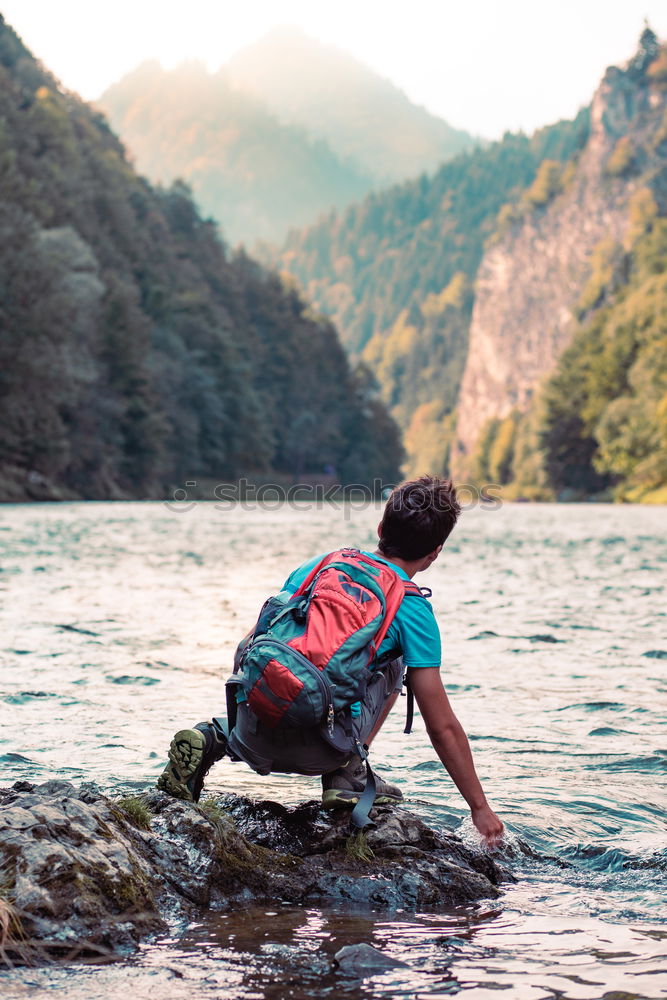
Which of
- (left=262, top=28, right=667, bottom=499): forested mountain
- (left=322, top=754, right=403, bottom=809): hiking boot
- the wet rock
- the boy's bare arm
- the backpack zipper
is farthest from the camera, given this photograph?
(left=262, top=28, right=667, bottom=499): forested mountain

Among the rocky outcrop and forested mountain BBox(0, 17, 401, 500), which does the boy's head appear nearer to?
the rocky outcrop

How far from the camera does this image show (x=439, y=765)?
27.4ft

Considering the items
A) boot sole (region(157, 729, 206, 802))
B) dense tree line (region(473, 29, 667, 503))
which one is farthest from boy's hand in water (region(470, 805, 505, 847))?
dense tree line (region(473, 29, 667, 503))

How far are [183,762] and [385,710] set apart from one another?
3.36 feet

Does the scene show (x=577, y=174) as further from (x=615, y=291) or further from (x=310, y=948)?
(x=310, y=948)

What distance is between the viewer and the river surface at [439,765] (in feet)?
13.8

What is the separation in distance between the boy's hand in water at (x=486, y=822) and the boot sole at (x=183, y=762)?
135 cm

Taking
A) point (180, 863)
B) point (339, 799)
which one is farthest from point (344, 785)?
point (180, 863)

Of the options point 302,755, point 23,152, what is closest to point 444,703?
point 302,755

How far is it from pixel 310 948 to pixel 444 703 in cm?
125

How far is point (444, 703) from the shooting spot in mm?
5152

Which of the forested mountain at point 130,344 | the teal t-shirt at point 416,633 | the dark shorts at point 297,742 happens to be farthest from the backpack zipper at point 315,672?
the forested mountain at point 130,344

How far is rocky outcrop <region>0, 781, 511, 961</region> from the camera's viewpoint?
14.3 ft

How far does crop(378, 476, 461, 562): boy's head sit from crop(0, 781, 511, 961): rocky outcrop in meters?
1.44
